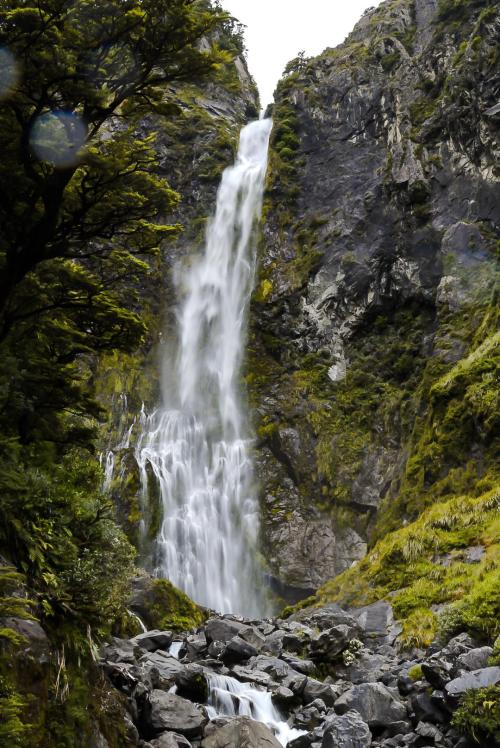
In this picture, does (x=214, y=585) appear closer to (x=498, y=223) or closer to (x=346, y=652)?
(x=346, y=652)

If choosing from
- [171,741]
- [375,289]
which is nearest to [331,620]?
[171,741]

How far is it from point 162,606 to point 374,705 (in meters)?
8.38

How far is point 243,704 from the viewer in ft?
29.4

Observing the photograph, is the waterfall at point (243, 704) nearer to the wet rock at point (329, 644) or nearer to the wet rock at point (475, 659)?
the wet rock at point (329, 644)

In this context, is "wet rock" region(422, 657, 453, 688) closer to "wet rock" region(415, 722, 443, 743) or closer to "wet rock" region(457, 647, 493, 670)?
"wet rock" region(457, 647, 493, 670)

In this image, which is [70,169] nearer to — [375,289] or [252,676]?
[252,676]

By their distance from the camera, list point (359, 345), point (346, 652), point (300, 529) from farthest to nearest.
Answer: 1. point (359, 345)
2. point (300, 529)
3. point (346, 652)

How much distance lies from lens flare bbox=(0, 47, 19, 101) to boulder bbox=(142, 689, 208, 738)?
22.7 feet

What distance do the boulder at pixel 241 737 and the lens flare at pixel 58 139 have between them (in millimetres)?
6702

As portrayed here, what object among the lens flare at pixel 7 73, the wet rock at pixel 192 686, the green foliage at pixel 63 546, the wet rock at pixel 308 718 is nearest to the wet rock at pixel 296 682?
the wet rock at pixel 308 718

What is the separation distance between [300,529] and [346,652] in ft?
50.5

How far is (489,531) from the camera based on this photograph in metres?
13.6

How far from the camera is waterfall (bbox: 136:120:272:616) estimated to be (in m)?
25.3

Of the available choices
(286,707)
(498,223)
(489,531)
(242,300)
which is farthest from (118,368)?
(286,707)
